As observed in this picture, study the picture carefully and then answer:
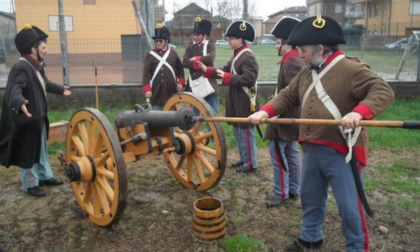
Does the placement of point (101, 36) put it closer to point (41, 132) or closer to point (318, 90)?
point (41, 132)

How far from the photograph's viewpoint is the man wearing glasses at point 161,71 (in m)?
6.29

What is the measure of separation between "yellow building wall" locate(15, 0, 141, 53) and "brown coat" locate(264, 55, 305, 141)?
5.73 metres

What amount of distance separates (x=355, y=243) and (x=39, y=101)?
343 centimetres

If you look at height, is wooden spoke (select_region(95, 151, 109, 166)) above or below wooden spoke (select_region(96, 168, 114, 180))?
above

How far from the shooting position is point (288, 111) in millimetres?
4258

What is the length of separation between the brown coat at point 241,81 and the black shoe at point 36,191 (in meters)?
2.35

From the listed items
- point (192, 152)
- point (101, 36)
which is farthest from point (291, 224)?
point (101, 36)

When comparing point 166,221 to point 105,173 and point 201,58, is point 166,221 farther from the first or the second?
point 201,58

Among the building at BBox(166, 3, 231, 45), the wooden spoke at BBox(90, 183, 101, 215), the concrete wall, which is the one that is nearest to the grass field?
the concrete wall

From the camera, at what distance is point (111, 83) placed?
9.35 meters

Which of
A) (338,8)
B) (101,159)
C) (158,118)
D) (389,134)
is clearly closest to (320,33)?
(158,118)

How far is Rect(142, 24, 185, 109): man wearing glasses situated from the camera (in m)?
6.29

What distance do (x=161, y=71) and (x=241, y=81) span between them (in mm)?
1666

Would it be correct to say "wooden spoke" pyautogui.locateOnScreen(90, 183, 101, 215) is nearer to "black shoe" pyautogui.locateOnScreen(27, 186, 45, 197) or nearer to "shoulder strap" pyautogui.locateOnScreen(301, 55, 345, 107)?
"black shoe" pyautogui.locateOnScreen(27, 186, 45, 197)
